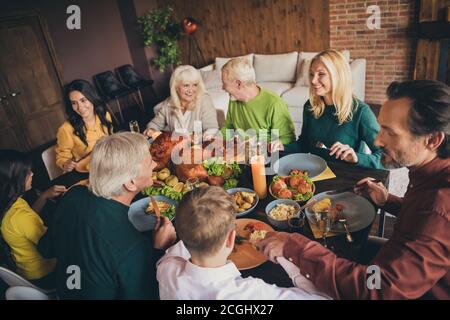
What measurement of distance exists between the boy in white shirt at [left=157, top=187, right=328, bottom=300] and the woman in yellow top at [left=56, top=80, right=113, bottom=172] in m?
1.63

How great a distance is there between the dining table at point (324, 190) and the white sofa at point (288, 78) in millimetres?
2555

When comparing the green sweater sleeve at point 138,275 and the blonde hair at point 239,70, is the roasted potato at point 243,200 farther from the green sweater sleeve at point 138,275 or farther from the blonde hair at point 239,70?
the blonde hair at point 239,70

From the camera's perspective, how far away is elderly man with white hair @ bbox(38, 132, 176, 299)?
1.19 m

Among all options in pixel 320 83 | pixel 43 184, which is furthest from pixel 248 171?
pixel 43 184

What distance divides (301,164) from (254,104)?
30.3 inches

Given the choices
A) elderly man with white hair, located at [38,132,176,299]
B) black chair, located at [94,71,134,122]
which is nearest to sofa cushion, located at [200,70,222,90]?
black chair, located at [94,71,134,122]

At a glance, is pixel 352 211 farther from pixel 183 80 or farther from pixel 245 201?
pixel 183 80

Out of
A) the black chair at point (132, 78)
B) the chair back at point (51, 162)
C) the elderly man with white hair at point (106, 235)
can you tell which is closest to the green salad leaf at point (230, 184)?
the elderly man with white hair at point (106, 235)

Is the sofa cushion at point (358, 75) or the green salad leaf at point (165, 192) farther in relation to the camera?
the sofa cushion at point (358, 75)

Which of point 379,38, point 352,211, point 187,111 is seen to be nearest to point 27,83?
point 187,111

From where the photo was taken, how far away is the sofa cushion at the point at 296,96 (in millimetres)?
4387

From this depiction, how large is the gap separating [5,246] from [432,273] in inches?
63.9

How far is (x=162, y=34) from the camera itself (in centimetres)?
600
